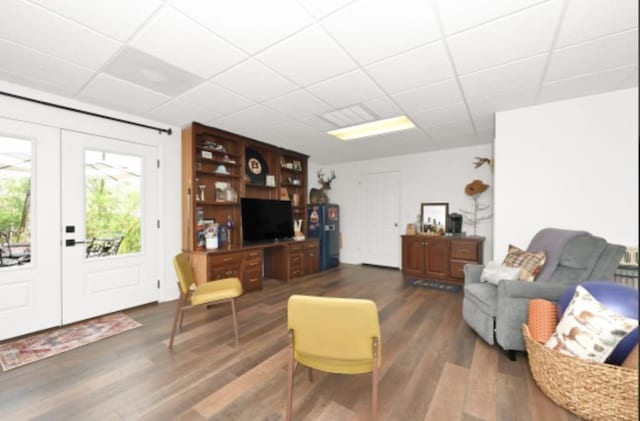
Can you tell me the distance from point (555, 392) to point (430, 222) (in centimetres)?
381

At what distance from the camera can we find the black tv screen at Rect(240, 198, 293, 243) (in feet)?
14.4

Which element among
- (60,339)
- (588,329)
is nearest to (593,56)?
(588,329)

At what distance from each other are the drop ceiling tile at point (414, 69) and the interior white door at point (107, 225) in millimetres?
3116

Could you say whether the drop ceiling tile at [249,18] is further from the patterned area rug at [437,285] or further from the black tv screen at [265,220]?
the patterned area rug at [437,285]

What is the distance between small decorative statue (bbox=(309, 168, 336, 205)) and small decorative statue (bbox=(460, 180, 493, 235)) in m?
2.88

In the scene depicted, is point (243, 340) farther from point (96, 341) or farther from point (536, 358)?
point (536, 358)

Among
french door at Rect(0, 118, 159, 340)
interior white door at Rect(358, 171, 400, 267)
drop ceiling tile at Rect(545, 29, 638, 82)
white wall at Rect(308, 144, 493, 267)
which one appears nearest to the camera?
drop ceiling tile at Rect(545, 29, 638, 82)

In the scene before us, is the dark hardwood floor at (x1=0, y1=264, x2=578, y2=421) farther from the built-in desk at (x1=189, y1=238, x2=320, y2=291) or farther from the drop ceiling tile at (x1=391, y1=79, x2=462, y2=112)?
the drop ceiling tile at (x1=391, y1=79, x2=462, y2=112)

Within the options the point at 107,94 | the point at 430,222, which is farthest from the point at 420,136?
the point at 107,94

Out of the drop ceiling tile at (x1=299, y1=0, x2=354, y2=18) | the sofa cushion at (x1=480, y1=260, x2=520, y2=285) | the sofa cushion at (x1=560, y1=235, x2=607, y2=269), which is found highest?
the drop ceiling tile at (x1=299, y1=0, x2=354, y2=18)

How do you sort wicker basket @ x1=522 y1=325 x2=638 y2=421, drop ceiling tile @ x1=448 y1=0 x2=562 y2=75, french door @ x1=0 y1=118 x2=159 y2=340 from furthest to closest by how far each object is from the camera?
1. french door @ x1=0 y1=118 x2=159 y2=340
2. drop ceiling tile @ x1=448 y1=0 x2=562 y2=75
3. wicker basket @ x1=522 y1=325 x2=638 y2=421

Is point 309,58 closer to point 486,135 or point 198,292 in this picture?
point 198,292

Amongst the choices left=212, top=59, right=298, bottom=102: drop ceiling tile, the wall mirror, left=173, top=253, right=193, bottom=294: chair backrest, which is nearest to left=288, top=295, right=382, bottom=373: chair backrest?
left=173, top=253, right=193, bottom=294: chair backrest

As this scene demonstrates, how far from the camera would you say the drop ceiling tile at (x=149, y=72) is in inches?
87.3
